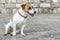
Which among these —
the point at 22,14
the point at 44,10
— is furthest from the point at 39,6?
the point at 22,14

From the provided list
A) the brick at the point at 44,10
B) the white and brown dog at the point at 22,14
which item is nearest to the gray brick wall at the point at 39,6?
the brick at the point at 44,10

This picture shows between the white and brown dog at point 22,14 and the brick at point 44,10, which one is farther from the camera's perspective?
the brick at point 44,10

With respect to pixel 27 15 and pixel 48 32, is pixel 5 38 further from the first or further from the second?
pixel 48 32

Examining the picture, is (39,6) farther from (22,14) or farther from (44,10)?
(22,14)

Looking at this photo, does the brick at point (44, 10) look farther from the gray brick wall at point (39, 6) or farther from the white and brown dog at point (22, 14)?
the white and brown dog at point (22, 14)

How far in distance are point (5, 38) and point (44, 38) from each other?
1030 mm

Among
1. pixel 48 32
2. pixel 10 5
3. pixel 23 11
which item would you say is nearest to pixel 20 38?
pixel 23 11

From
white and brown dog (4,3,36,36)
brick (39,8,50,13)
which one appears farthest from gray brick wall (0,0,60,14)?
white and brown dog (4,3,36,36)

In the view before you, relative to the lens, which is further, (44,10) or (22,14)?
(44,10)

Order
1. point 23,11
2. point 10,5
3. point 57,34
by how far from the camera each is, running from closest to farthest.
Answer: point 23,11 → point 57,34 → point 10,5

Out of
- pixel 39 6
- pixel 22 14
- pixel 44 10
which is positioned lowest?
pixel 44 10

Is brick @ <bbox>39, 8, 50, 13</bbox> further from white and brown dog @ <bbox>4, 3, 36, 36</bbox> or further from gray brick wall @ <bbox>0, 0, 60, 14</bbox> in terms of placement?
white and brown dog @ <bbox>4, 3, 36, 36</bbox>

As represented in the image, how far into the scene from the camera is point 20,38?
5691 millimetres

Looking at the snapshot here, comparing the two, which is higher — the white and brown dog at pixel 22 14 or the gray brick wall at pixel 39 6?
A: the white and brown dog at pixel 22 14
